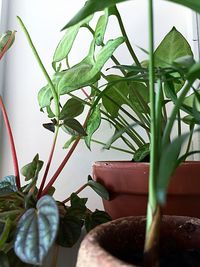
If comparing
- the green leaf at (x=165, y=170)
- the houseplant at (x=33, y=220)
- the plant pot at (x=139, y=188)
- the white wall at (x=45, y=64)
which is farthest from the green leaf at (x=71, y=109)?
the green leaf at (x=165, y=170)

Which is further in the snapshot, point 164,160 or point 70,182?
point 70,182

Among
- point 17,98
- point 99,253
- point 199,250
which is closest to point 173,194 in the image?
point 199,250

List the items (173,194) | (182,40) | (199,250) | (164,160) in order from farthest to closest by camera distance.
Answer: (182,40) < (173,194) < (199,250) < (164,160)

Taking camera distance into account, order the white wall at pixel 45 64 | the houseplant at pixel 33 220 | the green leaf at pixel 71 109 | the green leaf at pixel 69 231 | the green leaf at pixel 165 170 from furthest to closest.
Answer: the white wall at pixel 45 64 < the green leaf at pixel 71 109 < the green leaf at pixel 69 231 < the houseplant at pixel 33 220 < the green leaf at pixel 165 170

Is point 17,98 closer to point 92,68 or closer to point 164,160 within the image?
point 92,68

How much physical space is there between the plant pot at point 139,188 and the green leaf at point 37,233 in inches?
6.9

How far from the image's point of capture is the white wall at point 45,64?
2.47 ft

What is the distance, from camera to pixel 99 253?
0.89ft

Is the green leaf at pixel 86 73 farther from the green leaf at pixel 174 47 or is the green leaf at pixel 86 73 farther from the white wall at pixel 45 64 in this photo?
the white wall at pixel 45 64

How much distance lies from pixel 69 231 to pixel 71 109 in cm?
22

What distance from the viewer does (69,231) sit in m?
0.43

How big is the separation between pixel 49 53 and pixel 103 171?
43 cm

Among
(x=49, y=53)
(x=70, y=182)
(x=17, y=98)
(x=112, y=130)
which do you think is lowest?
(x=70, y=182)

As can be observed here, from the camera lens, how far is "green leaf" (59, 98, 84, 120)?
534mm
